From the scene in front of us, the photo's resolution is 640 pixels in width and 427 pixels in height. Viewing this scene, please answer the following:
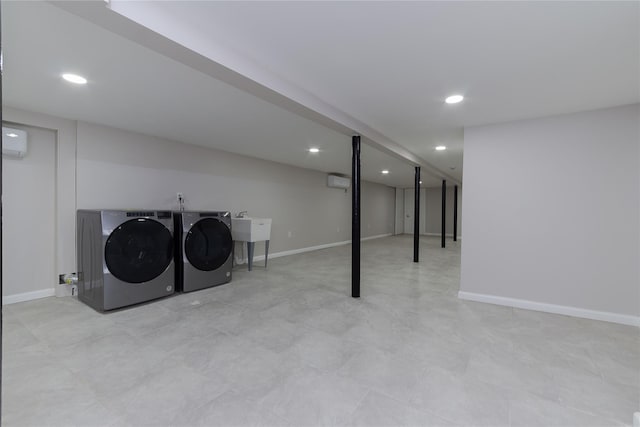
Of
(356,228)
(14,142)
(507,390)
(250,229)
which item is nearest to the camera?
(507,390)

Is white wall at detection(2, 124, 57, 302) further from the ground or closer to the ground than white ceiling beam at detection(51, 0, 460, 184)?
closer to the ground

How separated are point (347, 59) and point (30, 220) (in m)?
3.72

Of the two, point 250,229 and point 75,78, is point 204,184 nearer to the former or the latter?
point 250,229

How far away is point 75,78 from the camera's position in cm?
231

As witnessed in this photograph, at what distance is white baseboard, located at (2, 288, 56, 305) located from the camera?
3.11 meters

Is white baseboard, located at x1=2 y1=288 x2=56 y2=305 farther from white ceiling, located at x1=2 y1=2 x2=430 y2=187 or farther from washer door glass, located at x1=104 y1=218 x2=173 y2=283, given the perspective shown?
white ceiling, located at x1=2 y1=2 x2=430 y2=187

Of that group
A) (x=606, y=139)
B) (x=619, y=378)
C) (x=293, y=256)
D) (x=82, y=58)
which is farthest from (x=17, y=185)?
(x=606, y=139)

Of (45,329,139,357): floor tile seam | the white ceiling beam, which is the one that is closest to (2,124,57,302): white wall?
(45,329,139,357): floor tile seam

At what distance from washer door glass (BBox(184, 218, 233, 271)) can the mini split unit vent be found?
12.7 ft

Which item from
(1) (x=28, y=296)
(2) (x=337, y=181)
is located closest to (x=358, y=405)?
(1) (x=28, y=296)

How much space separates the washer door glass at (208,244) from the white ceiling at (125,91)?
1198 millimetres

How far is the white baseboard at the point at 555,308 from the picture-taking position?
109 inches

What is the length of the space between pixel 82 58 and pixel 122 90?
0.51m

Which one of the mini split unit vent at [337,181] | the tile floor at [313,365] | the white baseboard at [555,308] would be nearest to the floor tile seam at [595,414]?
the tile floor at [313,365]
